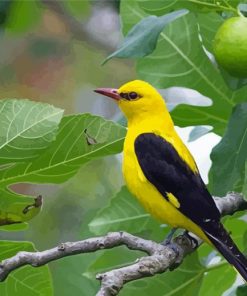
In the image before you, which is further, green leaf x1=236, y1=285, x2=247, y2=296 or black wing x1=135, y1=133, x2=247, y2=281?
black wing x1=135, y1=133, x2=247, y2=281

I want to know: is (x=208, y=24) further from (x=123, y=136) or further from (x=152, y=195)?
(x=123, y=136)

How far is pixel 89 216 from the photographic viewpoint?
2652 millimetres

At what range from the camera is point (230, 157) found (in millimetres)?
1923

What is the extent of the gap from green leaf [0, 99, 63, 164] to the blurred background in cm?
205

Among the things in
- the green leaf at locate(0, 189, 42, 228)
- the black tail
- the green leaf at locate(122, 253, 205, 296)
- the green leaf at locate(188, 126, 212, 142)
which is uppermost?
the green leaf at locate(0, 189, 42, 228)

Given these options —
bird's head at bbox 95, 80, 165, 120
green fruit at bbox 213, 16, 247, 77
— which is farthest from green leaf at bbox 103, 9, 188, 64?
bird's head at bbox 95, 80, 165, 120

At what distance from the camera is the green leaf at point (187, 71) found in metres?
2.18

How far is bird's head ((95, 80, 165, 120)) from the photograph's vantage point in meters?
2.37

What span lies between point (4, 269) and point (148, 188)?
597 millimetres

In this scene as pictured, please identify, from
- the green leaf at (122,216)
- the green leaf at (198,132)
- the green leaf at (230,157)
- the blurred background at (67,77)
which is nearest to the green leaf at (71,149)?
the green leaf at (230,157)

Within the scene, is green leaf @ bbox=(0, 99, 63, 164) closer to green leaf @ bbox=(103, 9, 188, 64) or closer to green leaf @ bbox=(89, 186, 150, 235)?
green leaf @ bbox=(103, 9, 188, 64)

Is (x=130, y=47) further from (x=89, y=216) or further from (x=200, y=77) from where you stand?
(x=89, y=216)

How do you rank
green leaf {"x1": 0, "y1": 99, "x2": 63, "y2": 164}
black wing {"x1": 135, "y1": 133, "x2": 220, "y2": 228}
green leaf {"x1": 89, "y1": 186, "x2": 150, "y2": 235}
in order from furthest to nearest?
green leaf {"x1": 89, "y1": 186, "x2": 150, "y2": 235}
black wing {"x1": 135, "y1": 133, "x2": 220, "y2": 228}
green leaf {"x1": 0, "y1": 99, "x2": 63, "y2": 164}

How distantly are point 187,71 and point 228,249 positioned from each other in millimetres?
471
